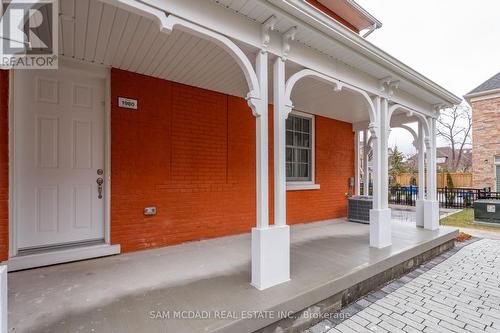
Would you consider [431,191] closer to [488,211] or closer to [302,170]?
[302,170]

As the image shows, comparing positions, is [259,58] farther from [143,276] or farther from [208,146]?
[143,276]

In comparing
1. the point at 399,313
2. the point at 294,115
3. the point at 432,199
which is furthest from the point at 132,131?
the point at 432,199

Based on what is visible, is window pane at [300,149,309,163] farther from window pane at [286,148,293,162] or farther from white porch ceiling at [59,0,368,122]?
white porch ceiling at [59,0,368,122]

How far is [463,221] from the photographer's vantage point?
7395 millimetres

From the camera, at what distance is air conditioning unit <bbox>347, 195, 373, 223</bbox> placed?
5.82 meters

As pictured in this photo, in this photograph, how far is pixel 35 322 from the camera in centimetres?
188

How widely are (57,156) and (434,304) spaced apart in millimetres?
4763

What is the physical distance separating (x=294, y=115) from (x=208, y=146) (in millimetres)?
2361

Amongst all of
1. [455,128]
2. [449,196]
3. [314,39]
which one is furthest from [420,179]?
[455,128]

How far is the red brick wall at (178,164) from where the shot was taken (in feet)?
11.4

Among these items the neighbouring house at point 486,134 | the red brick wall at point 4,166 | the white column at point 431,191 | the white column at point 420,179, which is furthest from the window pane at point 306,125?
the neighbouring house at point 486,134

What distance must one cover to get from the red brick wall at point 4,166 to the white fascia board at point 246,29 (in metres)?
2.00

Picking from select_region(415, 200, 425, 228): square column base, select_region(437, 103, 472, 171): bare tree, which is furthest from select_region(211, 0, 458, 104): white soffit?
select_region(437, 103, 472, 171): bare tree

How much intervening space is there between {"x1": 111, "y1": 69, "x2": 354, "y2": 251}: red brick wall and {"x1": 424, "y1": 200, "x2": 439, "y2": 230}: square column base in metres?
3.64
